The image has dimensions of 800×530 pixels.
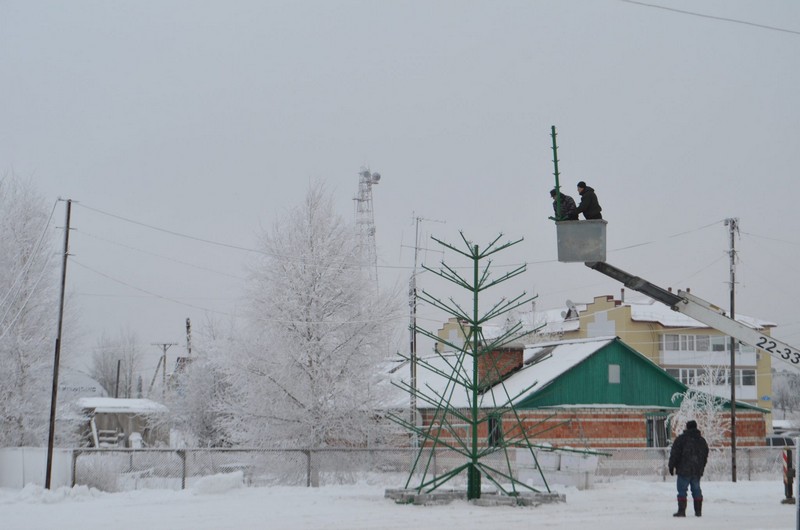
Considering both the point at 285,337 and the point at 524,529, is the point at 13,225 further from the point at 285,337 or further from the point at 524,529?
the point at 524,529

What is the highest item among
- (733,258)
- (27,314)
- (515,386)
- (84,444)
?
(733,258)

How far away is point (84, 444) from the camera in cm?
4997

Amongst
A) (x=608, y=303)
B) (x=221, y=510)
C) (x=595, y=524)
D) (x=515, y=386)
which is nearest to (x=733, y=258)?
(x=515, y=386)

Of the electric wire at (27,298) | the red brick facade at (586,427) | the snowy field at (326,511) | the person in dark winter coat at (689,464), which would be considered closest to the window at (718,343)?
the red brick facade at (586,427)

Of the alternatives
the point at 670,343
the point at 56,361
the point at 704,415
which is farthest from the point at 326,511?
the point at 670,343

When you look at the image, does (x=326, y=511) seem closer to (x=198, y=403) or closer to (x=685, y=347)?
(x=198, y=403)

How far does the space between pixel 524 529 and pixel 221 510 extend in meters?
5.47

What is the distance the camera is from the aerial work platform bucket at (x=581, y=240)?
13.9 m

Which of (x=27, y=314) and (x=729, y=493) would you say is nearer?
(x=729, y=493)

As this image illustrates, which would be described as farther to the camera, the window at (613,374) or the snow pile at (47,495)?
the window at (613,374)

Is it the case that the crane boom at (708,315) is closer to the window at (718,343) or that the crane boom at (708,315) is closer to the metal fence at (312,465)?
the metal fence at (312,465)

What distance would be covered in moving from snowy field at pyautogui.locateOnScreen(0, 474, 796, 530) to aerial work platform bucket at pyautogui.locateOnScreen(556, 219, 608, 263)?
4.26 metres

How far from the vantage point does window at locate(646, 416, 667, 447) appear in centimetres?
3875

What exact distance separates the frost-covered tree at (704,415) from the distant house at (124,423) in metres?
28.3
